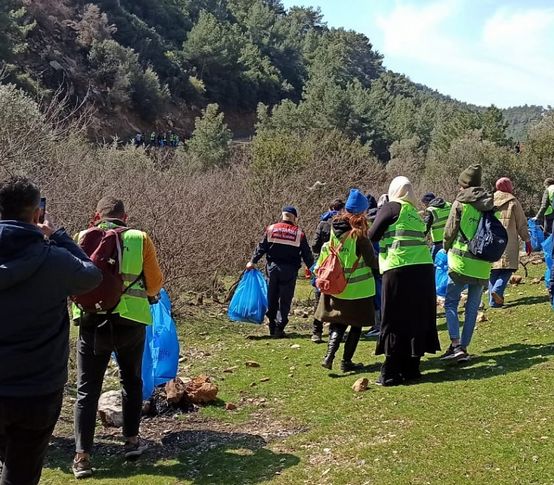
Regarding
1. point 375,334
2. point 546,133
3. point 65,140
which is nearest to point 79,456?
point 375,334

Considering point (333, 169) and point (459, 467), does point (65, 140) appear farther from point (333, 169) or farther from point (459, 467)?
point (459, 467)

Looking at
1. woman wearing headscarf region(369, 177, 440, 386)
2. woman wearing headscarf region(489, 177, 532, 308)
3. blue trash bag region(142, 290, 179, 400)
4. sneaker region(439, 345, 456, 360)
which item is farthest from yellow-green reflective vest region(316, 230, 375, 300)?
woman wearing headscarf region(489, 177, 532, 308)

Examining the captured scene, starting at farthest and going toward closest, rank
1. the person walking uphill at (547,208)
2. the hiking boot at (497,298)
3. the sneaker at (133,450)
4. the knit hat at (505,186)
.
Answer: the person walking uphill at (547,208) < the hiking boot at (497,298) < the knit hat at (505,186) < the sneaker at (133,450)

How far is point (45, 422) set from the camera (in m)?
3.33

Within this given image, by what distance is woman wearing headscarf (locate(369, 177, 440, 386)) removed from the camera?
242 inches

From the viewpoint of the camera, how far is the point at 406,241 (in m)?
6.17

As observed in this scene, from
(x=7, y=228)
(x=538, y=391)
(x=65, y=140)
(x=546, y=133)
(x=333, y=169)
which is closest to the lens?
(x=7, y=228)

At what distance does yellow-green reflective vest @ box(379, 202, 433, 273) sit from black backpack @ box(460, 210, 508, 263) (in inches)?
31.5

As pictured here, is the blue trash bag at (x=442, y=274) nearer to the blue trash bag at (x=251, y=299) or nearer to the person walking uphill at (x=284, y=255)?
the person walking uphill at (x=284, y=255)

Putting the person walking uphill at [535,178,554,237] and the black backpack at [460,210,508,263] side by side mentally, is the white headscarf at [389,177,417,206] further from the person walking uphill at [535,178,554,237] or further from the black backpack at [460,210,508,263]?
the person walking uphill at [535,178,554,237]

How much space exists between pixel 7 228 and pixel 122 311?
63.4 inches

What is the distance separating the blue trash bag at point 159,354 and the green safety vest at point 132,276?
929mm

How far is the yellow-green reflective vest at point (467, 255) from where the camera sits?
267 inches

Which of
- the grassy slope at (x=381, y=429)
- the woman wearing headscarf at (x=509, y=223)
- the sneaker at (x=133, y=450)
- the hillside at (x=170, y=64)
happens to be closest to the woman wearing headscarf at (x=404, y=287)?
the grassy slope at (x=381, y=429)
